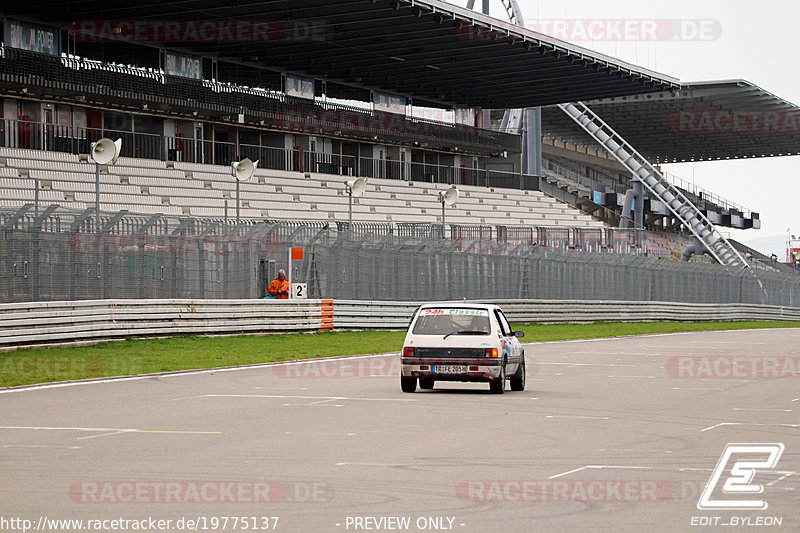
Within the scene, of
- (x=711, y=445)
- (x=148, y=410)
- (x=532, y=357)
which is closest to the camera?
(x=711, y=445)

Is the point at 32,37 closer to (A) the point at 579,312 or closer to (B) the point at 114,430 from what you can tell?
(A) the point at 579,312

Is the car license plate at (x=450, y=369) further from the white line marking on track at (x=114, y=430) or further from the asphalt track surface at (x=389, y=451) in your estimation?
the white line marking on track at (x=114, y=430)

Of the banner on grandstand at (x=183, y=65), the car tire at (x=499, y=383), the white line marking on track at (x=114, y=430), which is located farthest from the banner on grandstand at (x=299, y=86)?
the white line marking on track at (x=114, y=430)

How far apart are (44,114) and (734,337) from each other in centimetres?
2613

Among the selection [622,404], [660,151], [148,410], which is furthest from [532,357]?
[660,151]

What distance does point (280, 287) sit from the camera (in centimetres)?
2969

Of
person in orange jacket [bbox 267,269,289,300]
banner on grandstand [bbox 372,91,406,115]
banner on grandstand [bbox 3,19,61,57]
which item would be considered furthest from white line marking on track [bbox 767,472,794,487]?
banner on grandstand [bbox 372,91,406,115]

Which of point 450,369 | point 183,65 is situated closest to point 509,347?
point 450,369

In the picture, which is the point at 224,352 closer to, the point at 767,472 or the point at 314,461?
the point at 314,461

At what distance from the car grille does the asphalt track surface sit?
0.61m

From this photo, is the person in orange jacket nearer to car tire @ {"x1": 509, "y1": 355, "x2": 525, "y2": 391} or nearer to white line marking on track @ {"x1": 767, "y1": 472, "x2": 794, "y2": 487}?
car tire @ {"x1": 509, "y1": 355, "x2": 525, "y2": 391}

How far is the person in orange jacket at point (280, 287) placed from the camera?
29562 mm

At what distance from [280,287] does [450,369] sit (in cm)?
1324

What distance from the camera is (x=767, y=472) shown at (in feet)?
30.8
